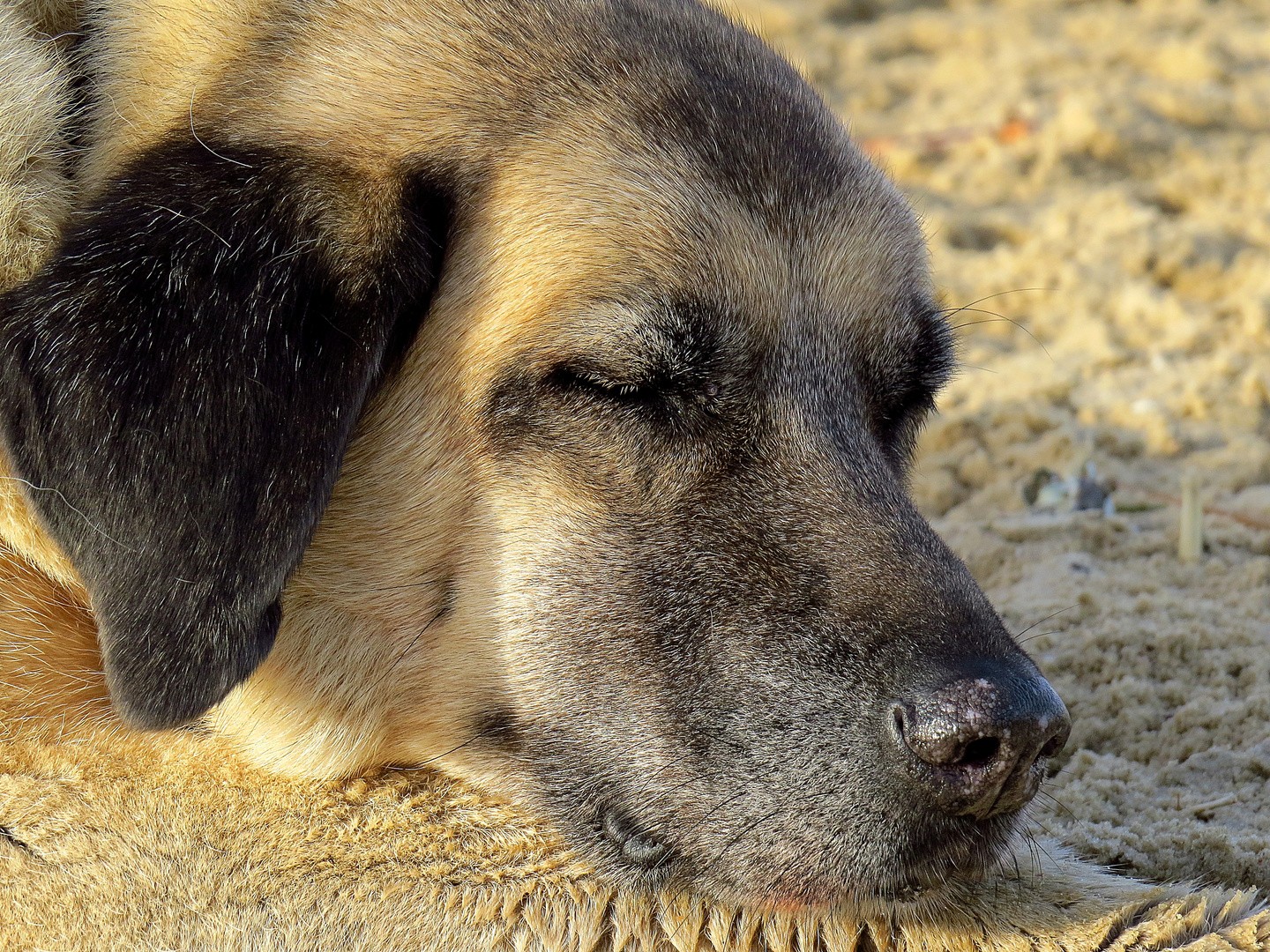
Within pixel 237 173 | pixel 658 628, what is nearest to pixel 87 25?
pixel 237 173

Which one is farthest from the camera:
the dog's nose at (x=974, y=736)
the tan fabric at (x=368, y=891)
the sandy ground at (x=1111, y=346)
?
the sandy ground at (x=1111, y=346)

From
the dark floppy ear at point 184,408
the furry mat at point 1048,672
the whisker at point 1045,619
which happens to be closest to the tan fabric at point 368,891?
the furry mat at point 1048,672

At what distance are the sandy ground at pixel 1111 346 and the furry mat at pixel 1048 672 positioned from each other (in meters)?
0.01

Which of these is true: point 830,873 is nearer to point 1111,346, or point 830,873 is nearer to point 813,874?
point 813,874

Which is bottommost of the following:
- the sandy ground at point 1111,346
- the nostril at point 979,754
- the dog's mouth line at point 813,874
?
the sandy ground at point 1111,346

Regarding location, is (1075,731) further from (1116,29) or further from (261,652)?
(1116,29)

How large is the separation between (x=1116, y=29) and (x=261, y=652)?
22.1 feet

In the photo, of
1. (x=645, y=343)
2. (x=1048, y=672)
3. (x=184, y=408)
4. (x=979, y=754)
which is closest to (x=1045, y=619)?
(x=1048, y=672)

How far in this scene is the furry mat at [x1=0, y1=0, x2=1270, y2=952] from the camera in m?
2.77

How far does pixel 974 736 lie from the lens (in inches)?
97.7

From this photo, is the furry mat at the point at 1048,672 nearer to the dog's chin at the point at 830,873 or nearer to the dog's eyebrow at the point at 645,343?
the dog's chin at the point at 830,873

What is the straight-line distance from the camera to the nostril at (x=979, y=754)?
251cm

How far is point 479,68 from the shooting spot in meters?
2.94

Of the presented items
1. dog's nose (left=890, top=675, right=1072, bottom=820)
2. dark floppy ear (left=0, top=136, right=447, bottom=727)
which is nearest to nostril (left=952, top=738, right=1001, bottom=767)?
dog's nose (left=890, top=675, right=1072, bottom=820)
